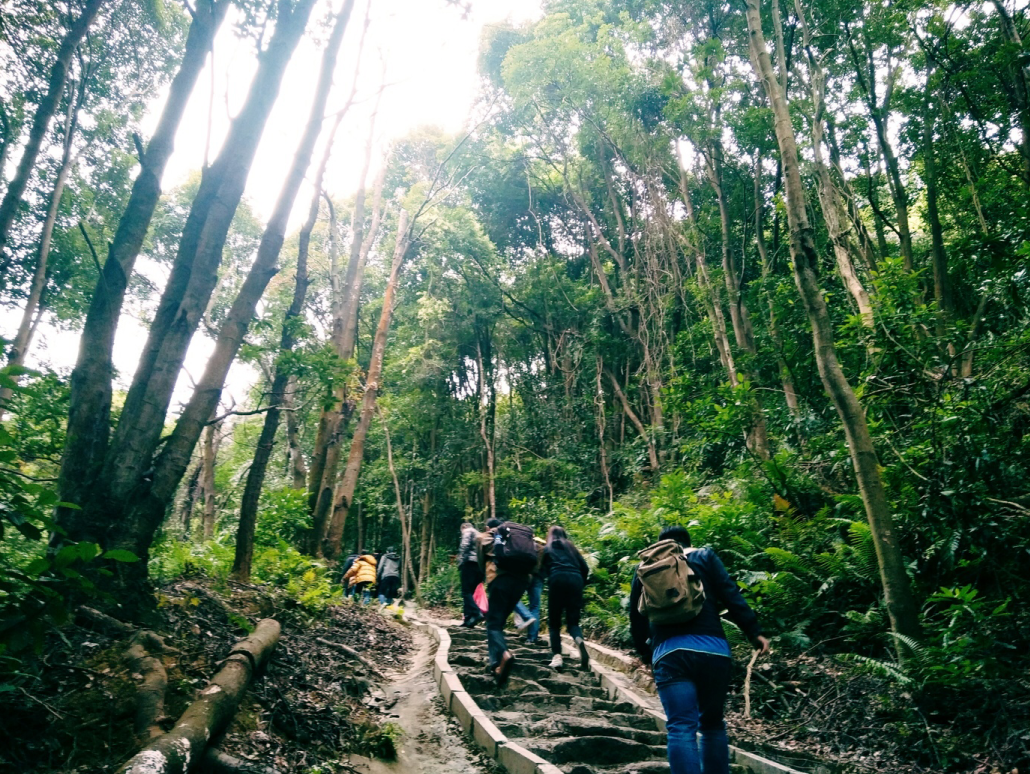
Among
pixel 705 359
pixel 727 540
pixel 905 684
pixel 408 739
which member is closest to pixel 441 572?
pixel 705 359

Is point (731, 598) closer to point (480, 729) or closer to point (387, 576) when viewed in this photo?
point (480, 729)

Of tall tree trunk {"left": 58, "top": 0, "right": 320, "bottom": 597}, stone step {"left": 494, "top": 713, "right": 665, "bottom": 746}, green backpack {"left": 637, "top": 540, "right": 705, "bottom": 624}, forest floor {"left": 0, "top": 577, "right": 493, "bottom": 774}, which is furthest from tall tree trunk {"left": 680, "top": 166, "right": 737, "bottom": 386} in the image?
tall tree trunk {"left": 58, "top": 0, "right": 320, "bottom": 597}

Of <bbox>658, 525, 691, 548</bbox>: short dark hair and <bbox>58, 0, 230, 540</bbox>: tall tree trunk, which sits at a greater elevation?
<bbox>58, 0, 230, 540</bbox>: tall tree trunk

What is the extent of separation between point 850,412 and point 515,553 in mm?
Result: 3622

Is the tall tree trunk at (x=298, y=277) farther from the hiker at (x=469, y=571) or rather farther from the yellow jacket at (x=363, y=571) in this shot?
the yellow jacket at (x=363, y=571)

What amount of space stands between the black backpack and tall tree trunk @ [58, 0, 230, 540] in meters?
3.67

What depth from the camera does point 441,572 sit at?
21.5 m

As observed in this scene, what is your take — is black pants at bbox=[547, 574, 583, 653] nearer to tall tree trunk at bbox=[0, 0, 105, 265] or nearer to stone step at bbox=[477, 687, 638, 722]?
stone step at bbox=[477, 687, 638, 722]

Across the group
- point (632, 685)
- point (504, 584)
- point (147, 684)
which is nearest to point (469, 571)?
point (632, 685)

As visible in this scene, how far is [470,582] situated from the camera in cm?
1061

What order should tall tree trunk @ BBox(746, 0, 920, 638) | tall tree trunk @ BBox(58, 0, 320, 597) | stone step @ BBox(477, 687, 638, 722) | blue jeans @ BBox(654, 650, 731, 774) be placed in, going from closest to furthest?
1. blue jeans @ BBox(654, 650, 731, 774)
2. tall tree trunk @ BBox(58, 0, 320, 597)
3. tall tree trunk @ BBox(746, 0, 920, 638)
4. stone step @ BBox(477, 687, 638, 722)

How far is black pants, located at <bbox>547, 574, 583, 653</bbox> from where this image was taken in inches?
282

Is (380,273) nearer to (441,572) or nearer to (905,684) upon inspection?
(441,572)

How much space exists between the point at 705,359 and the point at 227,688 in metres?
15.6
